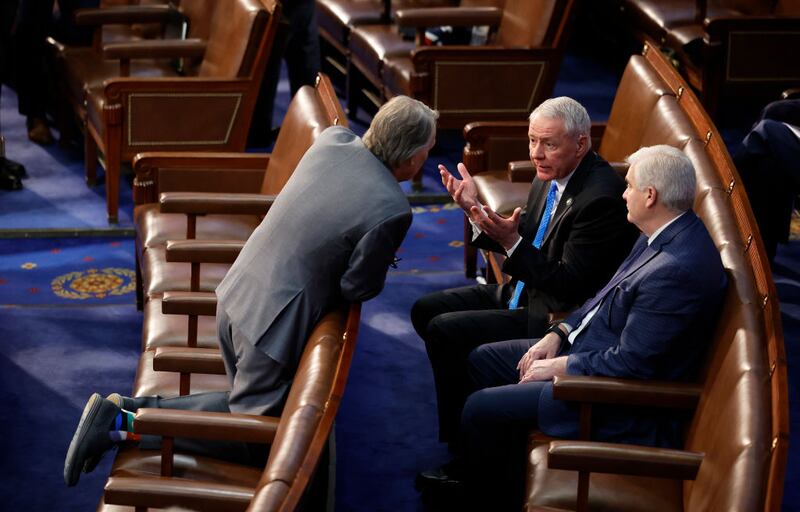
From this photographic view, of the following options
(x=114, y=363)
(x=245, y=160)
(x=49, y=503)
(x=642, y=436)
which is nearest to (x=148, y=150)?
(x=245, y=160)

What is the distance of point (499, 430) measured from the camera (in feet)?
10.2

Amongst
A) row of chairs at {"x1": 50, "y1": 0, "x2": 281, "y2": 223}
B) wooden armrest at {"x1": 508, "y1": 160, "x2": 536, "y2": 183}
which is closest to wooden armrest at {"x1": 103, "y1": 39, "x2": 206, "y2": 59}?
row of chairs at {"x1": 50, "y1": 0, "x2": 281, "y2": 223}

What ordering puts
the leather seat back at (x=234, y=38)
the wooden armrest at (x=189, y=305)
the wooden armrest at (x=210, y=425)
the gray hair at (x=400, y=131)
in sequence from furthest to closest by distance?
the leather seat back at (x=234, y=38)
the wooden armrest at (x=189, y=305)
the gray hair at (x=400, y=131)
the wooden armrest at (x=210, y=425)

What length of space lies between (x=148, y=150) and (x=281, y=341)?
2.58 metres

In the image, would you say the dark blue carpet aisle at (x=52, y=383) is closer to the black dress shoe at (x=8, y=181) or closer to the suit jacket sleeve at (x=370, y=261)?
the suit jacket sleeve at (x=370, y=261)

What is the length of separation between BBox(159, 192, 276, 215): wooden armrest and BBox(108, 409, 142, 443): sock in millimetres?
1134

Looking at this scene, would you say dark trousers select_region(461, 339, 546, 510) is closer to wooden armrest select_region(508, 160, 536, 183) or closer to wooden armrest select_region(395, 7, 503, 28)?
wooden armrest select_region(508, 160, 536, 183)

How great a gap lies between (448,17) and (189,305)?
2.82m

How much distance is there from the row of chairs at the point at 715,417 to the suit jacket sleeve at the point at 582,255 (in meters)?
0.24

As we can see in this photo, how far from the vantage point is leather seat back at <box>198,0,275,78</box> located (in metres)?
5.01

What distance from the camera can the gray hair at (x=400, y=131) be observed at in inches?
116

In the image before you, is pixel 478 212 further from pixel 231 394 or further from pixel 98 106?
pixel 98 106

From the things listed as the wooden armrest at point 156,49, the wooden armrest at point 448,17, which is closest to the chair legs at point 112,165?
the wooden armrest at point 156,49

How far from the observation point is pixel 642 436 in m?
2.97
